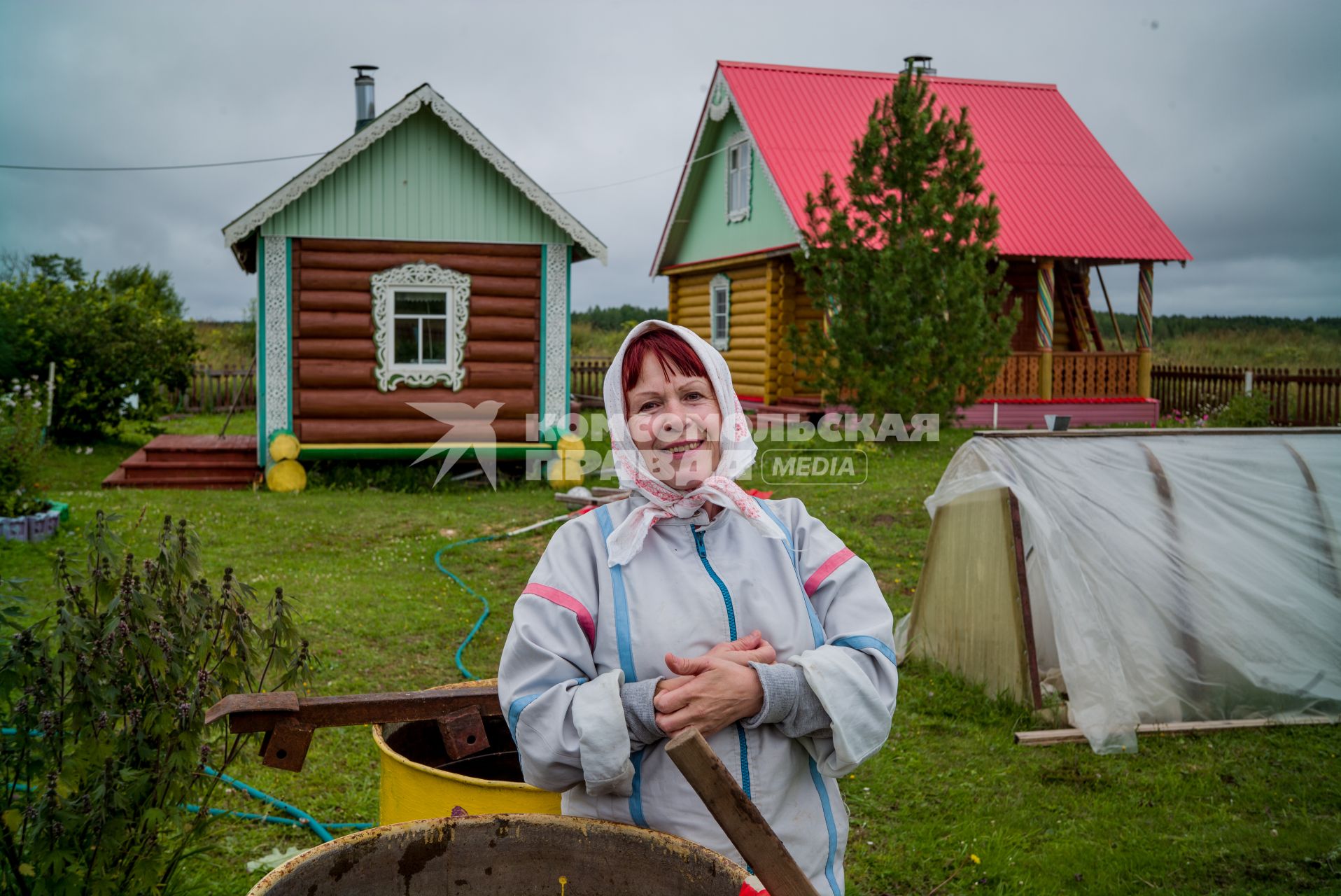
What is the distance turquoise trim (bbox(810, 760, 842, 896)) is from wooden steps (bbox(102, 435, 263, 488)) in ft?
41.3

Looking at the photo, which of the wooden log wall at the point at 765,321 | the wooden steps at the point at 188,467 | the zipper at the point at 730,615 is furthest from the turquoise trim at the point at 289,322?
the zipper at the point at 730,615

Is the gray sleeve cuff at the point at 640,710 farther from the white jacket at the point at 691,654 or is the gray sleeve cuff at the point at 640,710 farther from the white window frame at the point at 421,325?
the white window frame at the point at 421,325

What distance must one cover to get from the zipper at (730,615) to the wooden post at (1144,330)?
19019mm

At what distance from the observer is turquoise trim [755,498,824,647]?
6.75ft

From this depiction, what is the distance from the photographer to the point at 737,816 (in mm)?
1729

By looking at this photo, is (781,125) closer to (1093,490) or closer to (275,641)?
(1093,490)

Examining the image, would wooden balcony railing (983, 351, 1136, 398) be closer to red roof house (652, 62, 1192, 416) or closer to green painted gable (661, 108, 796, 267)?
red roof house (652, 62, 1192, 416)

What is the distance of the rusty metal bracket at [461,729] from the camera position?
107 inches

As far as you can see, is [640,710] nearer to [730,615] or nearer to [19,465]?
[730,615]

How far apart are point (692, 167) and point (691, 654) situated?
21.1m

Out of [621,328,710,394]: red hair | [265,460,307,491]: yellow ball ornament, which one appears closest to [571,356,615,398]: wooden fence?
[265,460,307,491]: yellow ball ornament

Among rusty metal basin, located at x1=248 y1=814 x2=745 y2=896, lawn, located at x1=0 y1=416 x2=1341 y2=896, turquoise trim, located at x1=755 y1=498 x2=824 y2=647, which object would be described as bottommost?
lawn, located at x1=0 y1=416 x2=1341 y2=896

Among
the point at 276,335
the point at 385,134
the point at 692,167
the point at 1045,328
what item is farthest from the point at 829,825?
the point at 692,167

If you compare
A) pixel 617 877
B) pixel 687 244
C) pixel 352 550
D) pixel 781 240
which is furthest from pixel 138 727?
pixel 687 244
